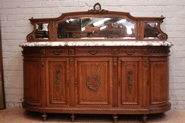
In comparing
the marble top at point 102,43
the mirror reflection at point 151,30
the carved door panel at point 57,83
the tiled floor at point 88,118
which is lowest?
the tiled floor at point 88,118

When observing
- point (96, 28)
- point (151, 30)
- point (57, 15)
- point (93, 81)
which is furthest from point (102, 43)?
point (57, 15)

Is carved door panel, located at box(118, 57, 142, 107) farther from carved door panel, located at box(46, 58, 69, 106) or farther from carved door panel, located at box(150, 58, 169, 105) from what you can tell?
carved door panel, located at box(46, 58, 69, 106)

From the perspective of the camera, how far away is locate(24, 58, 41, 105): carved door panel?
3014 millimetres

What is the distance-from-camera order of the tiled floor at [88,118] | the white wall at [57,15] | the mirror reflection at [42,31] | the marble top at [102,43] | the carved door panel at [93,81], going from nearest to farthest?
the marble top at [102,43]
the carved door panel at [93,81]
the tiled floor at [88,118]
the mirror reflection at [42,31]
the white wall at [57,15]

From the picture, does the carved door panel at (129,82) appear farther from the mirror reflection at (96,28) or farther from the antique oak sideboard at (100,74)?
the mirror reflection at (96,28)

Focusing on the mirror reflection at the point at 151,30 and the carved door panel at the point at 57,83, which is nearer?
the carved door panel at the point at 57,83

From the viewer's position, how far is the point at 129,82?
2932 mm

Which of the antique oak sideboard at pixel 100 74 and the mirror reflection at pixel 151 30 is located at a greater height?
the mirror reflection at pixel 151 30

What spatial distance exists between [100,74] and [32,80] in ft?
3.02

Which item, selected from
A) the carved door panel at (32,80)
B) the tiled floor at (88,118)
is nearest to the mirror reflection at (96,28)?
the carved door panel at (32,80)

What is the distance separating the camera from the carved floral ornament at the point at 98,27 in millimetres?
3086

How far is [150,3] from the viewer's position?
11.1 feet

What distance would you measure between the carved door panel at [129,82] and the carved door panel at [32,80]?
1.08m

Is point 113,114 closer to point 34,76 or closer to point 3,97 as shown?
point 34,76
